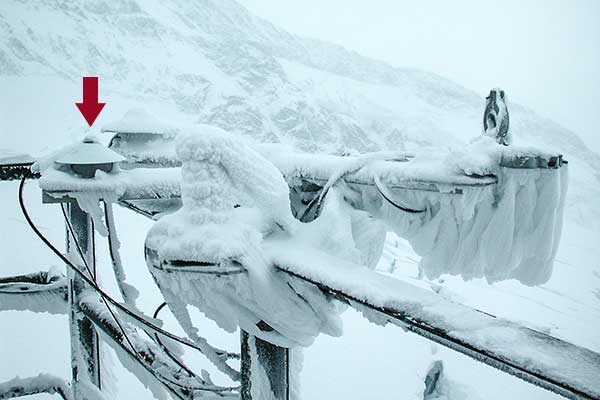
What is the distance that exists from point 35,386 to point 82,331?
1.05 m

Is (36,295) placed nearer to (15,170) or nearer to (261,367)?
(15,170)

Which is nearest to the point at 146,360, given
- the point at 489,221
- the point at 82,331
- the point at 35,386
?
the point at 82,331

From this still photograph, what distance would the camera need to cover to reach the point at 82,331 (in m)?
3.02

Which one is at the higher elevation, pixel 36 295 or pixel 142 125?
pixel 142 125

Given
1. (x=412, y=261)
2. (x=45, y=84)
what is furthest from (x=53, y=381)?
(x=45, y=84)

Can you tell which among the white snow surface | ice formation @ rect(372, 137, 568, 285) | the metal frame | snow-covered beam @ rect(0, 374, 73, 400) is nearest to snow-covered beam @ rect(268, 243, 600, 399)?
the metal frame

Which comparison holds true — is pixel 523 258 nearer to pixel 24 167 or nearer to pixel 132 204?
pixel 132 204

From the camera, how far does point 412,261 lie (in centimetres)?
2222

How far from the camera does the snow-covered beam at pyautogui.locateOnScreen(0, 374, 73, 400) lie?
130 inches

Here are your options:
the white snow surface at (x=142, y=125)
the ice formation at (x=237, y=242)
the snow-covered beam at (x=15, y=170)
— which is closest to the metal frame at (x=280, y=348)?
the ice formation at (x=237, y=242)

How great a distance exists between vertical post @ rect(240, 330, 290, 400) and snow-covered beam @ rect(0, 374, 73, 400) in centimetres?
269

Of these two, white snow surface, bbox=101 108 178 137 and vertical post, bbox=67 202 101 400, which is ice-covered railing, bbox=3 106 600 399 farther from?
white snow surface, bbox=101 108 178 137

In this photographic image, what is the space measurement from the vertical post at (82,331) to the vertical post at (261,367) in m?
1.99

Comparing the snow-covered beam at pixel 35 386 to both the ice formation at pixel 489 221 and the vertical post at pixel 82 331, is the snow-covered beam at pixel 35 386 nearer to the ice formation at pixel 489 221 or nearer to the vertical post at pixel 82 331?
the vertical post at pixel 82 331
